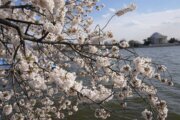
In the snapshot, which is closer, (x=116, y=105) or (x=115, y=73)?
(x=115, y=73)

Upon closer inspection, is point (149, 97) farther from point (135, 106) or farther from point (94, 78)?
point (135, 106)

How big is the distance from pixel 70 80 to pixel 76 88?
0.20 m

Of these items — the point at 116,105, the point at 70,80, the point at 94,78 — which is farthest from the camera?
the point at 116,105

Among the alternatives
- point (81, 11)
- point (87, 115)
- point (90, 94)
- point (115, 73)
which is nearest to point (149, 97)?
point (115, 73)

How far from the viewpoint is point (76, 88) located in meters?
3.46

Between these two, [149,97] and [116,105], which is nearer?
[149,97]

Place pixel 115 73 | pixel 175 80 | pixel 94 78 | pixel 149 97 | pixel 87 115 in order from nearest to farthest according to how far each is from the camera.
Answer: pixel 149 97 < pixel 115 73 < pixel 94 78 < pixel 87 115 < pixel 175 80

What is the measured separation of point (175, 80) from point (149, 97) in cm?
1555

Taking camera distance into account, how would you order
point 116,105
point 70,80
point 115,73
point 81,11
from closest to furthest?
1. point 70,80
2. point 115,73
3. point 81,11
4. point 116,105

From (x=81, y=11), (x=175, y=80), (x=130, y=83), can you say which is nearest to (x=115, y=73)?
(x=130, y=83)

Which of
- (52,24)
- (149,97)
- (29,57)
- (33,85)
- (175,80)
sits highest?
(52,24)

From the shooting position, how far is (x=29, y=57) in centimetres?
376

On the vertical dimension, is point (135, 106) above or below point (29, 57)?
below

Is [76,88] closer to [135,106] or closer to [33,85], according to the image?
[33,85]
